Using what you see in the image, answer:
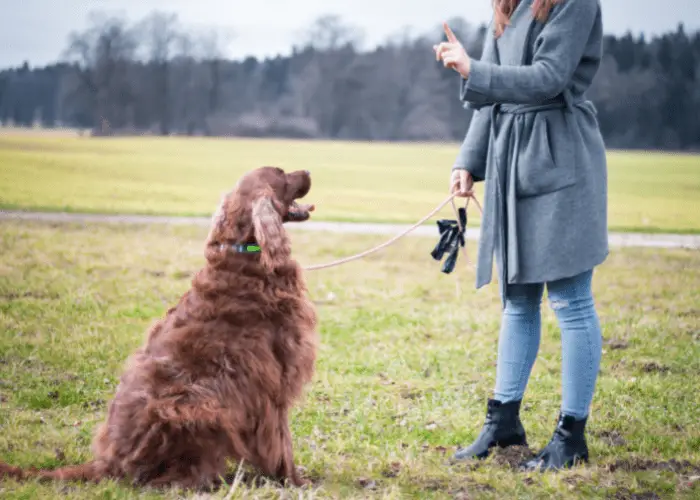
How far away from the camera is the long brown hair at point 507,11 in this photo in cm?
278

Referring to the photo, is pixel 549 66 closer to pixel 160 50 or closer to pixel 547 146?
pixel 547 146

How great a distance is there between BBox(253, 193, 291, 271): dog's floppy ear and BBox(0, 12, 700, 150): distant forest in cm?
763

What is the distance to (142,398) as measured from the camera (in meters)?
2.59

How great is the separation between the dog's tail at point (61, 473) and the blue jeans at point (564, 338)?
1.63 meters

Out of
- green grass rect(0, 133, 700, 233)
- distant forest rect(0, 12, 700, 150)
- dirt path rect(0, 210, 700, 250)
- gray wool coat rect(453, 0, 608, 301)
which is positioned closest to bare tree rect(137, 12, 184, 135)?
distant forest rect(0, 12, 700, 150)

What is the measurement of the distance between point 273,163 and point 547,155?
11.1 meters

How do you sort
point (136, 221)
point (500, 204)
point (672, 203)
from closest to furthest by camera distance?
point (500, 204)
point (136, 221)
point (672, 203)

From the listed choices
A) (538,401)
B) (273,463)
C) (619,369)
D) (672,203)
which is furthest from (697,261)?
(273,463)

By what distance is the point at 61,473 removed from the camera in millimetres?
2641

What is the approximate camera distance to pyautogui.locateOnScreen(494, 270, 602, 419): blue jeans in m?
2.94

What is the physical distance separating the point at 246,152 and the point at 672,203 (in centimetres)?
766

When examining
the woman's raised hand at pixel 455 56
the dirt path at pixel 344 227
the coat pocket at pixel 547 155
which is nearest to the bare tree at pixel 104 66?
the dirt path at pixel 344 227

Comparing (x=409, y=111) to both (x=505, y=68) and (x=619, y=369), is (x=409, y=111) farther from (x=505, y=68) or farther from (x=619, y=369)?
(x=505, y=68)

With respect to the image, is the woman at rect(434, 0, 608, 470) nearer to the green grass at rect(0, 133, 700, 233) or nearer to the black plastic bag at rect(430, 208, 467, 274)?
the black plastic bag at rect(430, 208, 467, 274)
